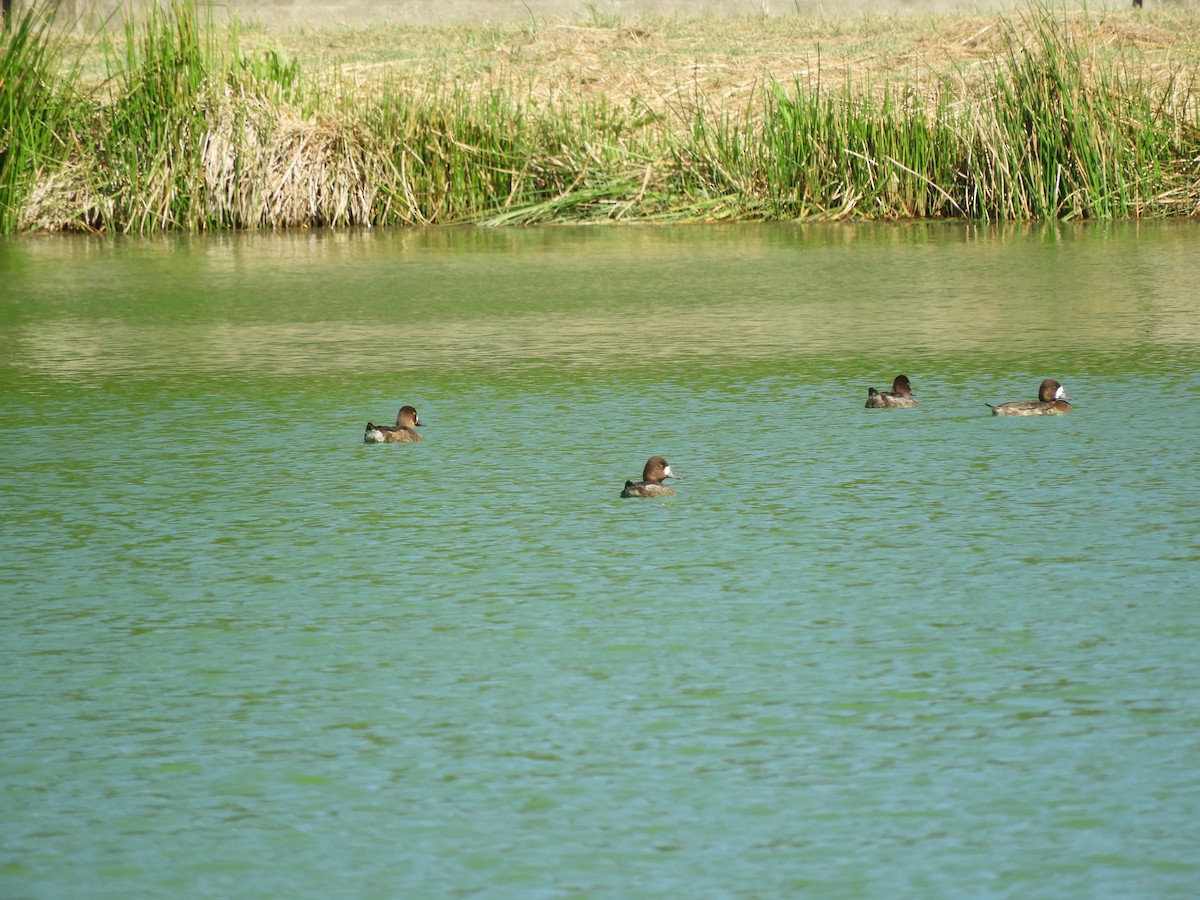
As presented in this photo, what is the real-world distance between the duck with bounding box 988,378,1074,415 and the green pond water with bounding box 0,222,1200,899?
0.04m

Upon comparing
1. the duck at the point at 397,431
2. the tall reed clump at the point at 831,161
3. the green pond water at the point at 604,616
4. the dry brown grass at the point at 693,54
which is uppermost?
the dry brown grass at the point at 693,54

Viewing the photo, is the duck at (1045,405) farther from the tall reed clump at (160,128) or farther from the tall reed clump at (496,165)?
the tall reed clump at (160,128)

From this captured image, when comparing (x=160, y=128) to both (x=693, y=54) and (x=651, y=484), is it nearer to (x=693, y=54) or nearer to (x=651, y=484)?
(x=693, y=54)

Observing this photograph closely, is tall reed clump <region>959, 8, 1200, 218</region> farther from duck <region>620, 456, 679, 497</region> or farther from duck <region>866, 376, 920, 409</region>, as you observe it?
duck <region>620, 456, 679, 497</region>


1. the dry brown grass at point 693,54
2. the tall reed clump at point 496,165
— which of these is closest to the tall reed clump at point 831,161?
the tall reed clump at point 496,165

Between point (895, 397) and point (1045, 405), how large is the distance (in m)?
0.41

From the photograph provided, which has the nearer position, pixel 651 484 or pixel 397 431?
pixel 651 484

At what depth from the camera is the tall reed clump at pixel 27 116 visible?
1054 centimetres

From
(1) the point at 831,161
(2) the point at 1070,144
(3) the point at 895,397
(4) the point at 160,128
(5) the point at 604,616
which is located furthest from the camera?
(1) the point at 831,161

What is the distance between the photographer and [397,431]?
15.7 feet

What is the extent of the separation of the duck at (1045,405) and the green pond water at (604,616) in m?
0.04

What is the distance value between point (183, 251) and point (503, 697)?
751cm

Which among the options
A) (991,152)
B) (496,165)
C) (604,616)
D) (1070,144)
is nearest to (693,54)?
(496,165)

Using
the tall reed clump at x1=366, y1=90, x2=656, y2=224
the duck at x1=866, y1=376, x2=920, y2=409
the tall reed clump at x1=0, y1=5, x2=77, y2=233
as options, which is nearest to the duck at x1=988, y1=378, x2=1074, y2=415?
the duck at x1=866, y1=376, x2=920, y2=409
